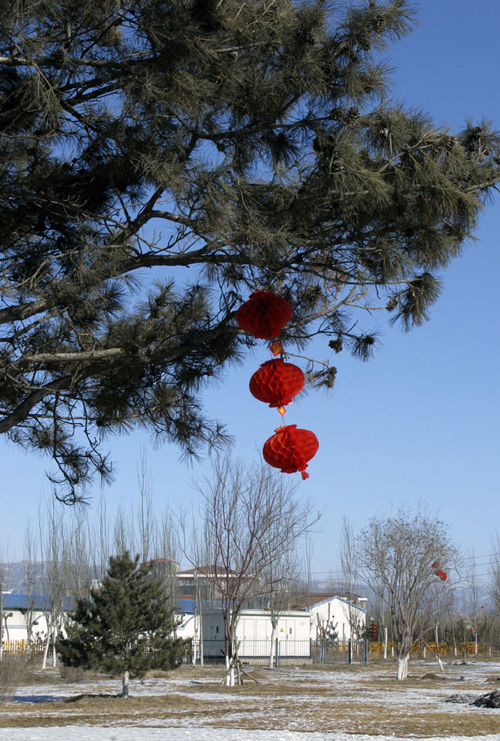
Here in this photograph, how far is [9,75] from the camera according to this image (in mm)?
4676

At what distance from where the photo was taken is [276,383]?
4.78m

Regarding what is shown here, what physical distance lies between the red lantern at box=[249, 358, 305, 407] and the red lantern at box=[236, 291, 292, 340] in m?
0.23

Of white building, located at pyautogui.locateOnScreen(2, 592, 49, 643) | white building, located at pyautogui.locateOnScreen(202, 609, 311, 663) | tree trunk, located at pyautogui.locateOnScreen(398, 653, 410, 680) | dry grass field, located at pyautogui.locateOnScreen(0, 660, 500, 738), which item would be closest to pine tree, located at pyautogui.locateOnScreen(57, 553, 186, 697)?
dry grass field, located at pyautogui.locateOnScreen(0, 660, 500, 738)

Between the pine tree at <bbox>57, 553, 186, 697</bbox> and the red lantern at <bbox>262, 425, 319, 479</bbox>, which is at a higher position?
the red lantern at <bbox>262, 425, 319, 479</bbox>

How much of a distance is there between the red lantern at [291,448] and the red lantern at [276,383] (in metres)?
0.21

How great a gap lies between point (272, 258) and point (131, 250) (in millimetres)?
976

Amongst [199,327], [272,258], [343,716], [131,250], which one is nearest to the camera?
[272,258]

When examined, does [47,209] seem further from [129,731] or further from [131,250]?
[129,731]

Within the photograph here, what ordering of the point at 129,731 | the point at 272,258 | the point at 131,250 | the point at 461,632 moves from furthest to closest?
the point at 461,632 → the point at 129,731 → the point at 131,250 → the point at 272,258

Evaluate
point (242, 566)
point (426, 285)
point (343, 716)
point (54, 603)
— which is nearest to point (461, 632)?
point (54, 603)

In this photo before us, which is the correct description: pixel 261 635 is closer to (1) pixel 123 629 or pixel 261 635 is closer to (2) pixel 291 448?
(1) pixel 123 629

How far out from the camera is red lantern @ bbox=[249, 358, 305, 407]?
4785 millimetres

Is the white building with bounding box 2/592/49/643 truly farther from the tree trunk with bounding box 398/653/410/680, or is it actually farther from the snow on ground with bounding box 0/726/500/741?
the snow on ground with bounding box 0/726/500/741

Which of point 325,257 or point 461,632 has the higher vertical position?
point 325,257
